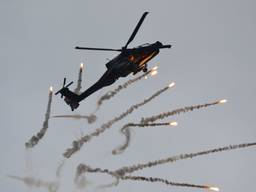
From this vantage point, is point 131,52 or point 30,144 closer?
point 131,52

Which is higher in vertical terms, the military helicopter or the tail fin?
the military helicopter

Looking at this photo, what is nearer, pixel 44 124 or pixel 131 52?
pixel 131 52

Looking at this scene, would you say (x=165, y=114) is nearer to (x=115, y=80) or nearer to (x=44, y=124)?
(x=115, y=80)

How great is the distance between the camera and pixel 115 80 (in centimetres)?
10994

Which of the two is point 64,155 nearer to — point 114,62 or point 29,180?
point 29,180

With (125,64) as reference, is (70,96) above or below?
below

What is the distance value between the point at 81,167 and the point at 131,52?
1671 centimetres

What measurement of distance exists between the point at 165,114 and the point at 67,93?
44.0 ft

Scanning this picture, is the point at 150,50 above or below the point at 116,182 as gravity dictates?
above

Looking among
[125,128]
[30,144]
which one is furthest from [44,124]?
[125,128]

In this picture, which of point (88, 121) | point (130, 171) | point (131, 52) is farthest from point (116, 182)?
point (131, 52)

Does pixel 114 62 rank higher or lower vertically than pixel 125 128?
higher

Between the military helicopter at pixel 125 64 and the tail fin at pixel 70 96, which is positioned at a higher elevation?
the military helicopter at pixel 125 64

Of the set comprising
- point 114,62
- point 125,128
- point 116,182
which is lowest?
point 116,182
